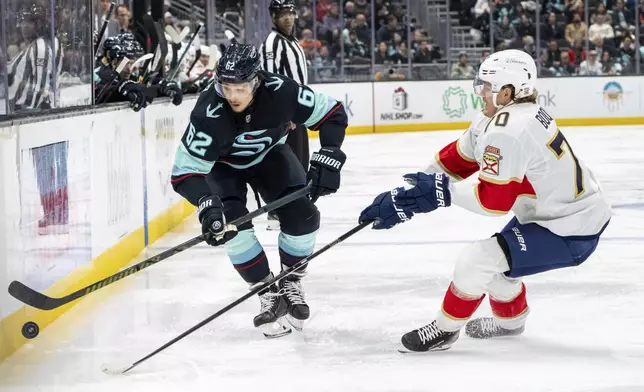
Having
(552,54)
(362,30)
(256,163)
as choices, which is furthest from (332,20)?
(256,163)

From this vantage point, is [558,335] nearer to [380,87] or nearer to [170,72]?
[170,72]

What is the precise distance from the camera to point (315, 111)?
3.77 m

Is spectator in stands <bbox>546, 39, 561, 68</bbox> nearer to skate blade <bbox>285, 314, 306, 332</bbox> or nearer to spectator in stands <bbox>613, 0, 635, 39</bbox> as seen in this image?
spectator in stands <bbox>613, 0, 635, 39</bbox>

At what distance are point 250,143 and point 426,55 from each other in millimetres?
12103

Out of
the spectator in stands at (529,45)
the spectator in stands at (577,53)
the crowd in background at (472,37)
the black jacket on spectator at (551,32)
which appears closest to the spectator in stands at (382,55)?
the crowd in background at (472,37)

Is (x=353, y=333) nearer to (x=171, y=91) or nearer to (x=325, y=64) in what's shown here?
(x=171, y=91)

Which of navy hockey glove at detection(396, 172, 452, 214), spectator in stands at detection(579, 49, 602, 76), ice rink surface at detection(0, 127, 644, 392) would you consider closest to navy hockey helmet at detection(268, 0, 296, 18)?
ice rink surface at detection(0, 127, 644, 392)

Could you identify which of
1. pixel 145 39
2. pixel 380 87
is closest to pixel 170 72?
pixel 145 39

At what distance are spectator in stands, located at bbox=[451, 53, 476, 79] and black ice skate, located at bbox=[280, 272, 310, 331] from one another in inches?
449

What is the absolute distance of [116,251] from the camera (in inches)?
202

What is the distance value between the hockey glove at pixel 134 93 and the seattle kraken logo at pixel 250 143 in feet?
6.61

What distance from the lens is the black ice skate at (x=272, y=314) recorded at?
12.3ft

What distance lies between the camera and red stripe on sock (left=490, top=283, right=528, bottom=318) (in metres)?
3.62

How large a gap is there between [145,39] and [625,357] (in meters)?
4.95
